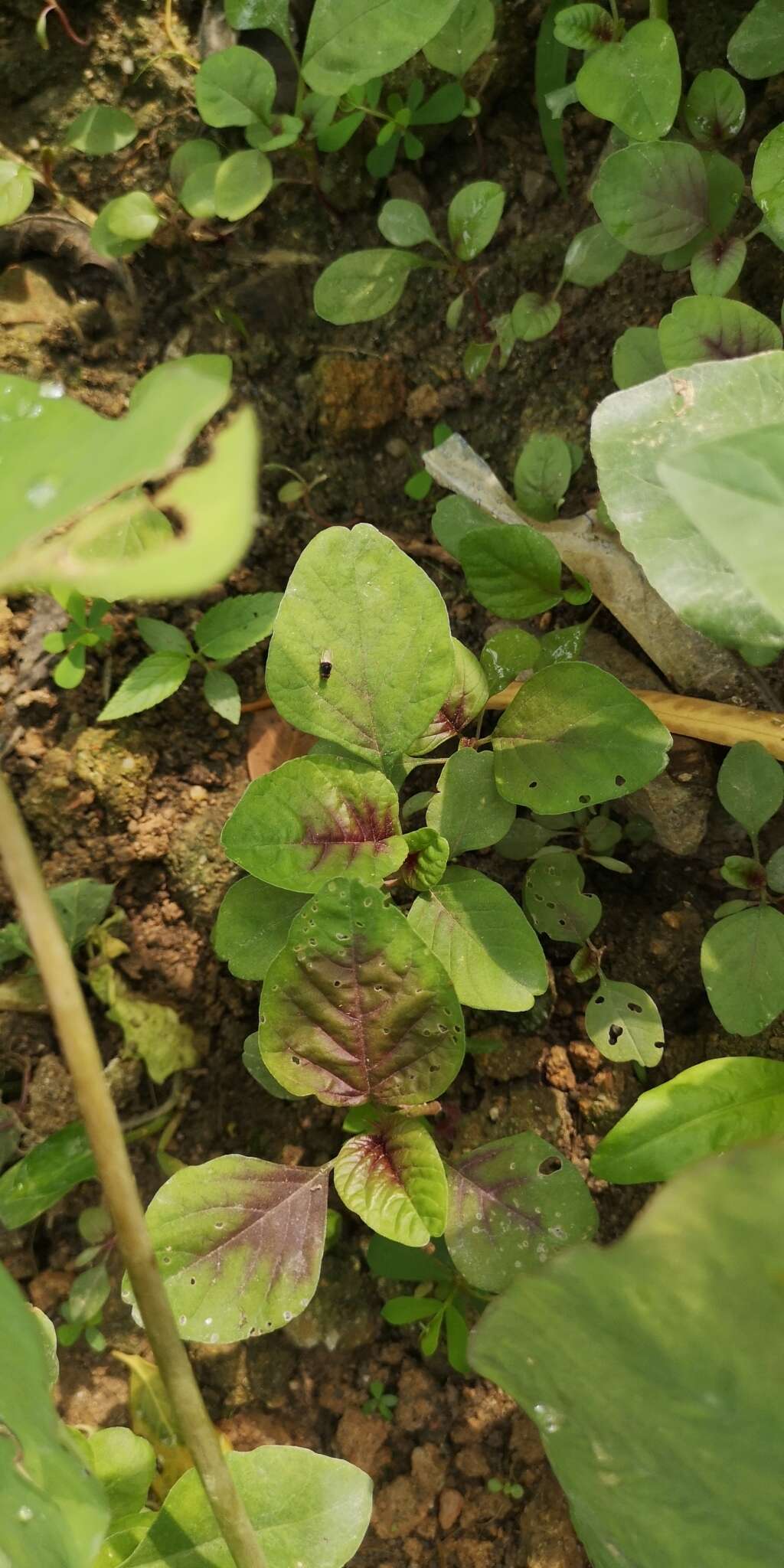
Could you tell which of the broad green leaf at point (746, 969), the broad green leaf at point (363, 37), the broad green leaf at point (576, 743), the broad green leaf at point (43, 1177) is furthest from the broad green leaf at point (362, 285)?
the broad green leaf at point (43, 1177)

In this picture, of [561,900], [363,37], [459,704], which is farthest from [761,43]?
[561,900]

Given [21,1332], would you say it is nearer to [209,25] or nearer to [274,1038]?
[274,1038]

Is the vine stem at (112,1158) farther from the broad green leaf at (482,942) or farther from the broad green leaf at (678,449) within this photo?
the broad green leaf at (678,449)

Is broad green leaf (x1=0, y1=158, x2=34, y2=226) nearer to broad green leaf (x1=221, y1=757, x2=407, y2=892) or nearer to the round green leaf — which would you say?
the round green leaf

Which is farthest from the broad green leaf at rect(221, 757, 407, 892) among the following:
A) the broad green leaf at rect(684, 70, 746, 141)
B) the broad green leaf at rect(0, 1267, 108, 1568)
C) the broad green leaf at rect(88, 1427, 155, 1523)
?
the broad green leaf at rect(684, 70, 746, 141)

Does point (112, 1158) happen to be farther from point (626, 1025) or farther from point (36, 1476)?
point (626, 1025)

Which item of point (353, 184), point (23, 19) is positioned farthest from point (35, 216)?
point (353, 184)
